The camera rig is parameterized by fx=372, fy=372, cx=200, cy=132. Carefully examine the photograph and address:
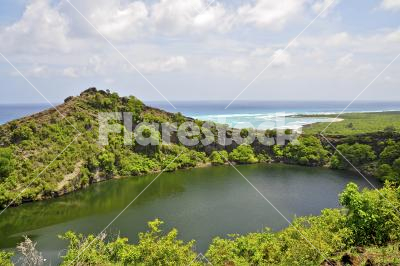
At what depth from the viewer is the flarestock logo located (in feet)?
188

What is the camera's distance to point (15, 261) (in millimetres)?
24141

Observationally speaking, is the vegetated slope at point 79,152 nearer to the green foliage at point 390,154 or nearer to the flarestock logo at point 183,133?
the flarestock logo at point 183,133

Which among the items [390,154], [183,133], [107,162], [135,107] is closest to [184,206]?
[107,162]

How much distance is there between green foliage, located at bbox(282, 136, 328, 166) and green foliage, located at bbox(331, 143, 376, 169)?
2.27 m

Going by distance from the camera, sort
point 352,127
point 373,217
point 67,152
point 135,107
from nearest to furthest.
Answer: point 373,217 < point 67,152 < point 135,107 < point 352,127

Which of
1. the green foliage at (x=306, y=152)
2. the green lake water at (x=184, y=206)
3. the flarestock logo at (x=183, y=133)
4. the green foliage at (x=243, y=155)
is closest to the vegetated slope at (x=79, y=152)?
the green foliage at (x=243, y=155)

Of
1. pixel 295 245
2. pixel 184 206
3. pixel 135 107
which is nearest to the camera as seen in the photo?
pixel 295 245

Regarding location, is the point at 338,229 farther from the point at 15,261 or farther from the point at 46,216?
the point at 46,216

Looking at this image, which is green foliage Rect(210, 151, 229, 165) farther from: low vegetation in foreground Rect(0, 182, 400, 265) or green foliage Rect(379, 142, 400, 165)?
low vegetation in foreground Rect(0, 182, 400, 265)

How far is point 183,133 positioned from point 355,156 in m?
27.4

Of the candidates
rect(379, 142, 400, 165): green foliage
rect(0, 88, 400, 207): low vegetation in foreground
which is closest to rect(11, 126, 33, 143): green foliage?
rect(0, 88, 400, 207): low vegetation in foreground

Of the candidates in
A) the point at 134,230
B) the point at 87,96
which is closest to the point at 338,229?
the point at 134,230

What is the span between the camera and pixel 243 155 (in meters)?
60.9

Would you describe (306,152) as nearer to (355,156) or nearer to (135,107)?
(355,156)
